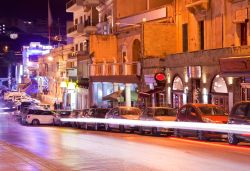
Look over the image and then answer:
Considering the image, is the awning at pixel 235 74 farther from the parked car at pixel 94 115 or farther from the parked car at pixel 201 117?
the parked car at pixel 94 115

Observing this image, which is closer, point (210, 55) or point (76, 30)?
point (210, 55)

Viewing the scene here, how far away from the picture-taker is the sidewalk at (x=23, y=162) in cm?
1539

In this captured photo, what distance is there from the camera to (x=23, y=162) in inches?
659

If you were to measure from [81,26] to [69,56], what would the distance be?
16.4 feet

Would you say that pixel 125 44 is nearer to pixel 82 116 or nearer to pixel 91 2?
pixel 91 2

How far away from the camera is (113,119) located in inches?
1398

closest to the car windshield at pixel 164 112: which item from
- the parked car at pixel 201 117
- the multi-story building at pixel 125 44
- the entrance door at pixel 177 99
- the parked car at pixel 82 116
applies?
the parked car at pixel 201 117

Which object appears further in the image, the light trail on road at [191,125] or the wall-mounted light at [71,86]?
the wall-mounted light at [71,86]

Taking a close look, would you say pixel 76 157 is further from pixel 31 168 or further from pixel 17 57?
pixel 17 57

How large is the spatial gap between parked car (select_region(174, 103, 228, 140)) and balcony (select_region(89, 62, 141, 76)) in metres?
19.4

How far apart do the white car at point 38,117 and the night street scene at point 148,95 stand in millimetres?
91

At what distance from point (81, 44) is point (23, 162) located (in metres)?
54.3

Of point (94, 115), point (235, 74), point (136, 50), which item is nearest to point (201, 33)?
point (235, 74)

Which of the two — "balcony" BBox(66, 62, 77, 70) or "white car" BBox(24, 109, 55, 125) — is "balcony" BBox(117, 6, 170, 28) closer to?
"white car" BBox(24, 109, 55, 125)
